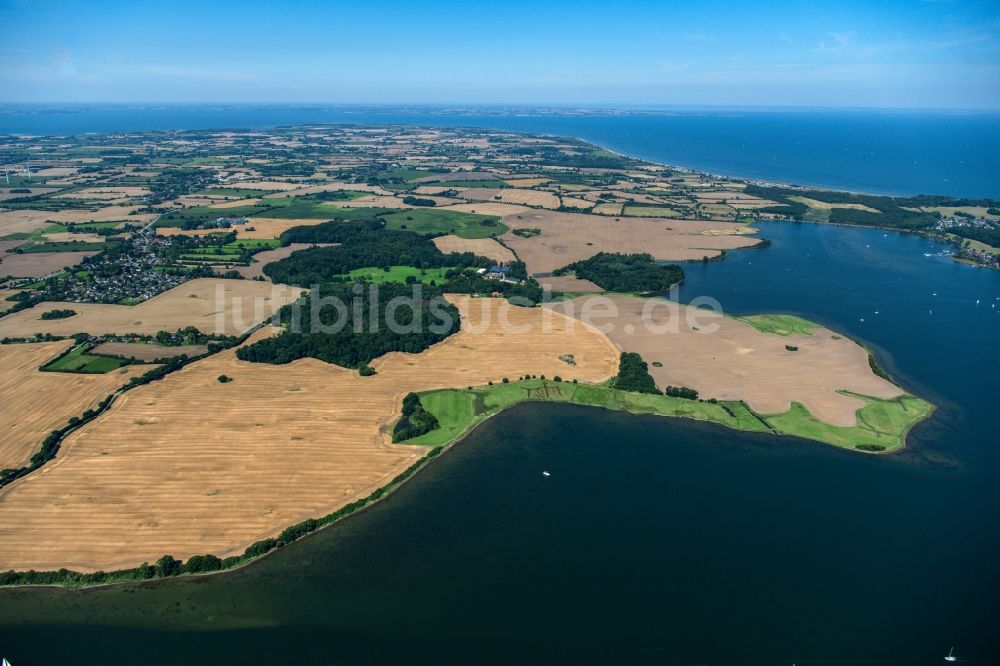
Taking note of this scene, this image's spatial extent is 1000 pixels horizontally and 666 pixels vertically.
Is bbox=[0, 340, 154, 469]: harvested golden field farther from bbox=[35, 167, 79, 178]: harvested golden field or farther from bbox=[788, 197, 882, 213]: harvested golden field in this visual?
bbox=[35, 167, 79, 178]: harvested golden field

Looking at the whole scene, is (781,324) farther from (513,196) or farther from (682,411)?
(513,196)

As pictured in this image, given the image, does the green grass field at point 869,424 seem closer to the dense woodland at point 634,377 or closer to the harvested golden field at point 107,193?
the dense woodland at point 634,377

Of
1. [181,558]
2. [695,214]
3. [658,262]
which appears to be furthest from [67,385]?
[695,214]

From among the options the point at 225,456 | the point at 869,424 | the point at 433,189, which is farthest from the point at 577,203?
the point at 225,456

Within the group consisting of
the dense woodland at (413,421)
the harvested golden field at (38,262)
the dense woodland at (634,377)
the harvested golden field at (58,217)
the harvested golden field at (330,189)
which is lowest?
the dense woodland at (413,421)

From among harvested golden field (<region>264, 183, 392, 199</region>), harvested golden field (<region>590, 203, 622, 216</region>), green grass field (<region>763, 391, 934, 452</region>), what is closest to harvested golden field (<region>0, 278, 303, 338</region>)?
green grass field (<region>763, 391, 934, 452</region>)

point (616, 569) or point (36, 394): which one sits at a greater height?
point (36, 394)

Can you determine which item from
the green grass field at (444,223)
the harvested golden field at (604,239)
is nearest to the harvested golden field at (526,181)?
the harvested golden field at (604,239)
